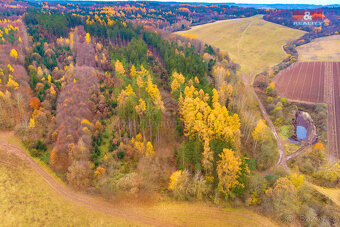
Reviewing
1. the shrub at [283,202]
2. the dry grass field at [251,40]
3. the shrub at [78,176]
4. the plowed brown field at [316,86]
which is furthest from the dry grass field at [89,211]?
the dry grass field at [251,40]

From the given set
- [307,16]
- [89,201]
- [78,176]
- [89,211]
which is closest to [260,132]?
[89,201]

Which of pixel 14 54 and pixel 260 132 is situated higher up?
pixel 14 54

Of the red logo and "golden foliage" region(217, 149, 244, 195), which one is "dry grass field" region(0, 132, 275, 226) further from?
the red logo

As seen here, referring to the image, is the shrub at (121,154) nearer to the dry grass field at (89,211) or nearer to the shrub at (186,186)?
the dry grass field at (89,211)

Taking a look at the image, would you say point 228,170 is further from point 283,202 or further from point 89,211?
point 89,211

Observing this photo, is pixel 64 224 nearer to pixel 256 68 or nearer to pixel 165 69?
pixel 165 69

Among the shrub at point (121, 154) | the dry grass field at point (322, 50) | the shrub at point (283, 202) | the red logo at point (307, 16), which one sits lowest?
the shrub at point (283, 202)

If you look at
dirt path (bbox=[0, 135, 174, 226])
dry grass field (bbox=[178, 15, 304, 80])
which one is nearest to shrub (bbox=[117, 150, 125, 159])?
dirt path (bbox=[0, 135, 174, 226])
